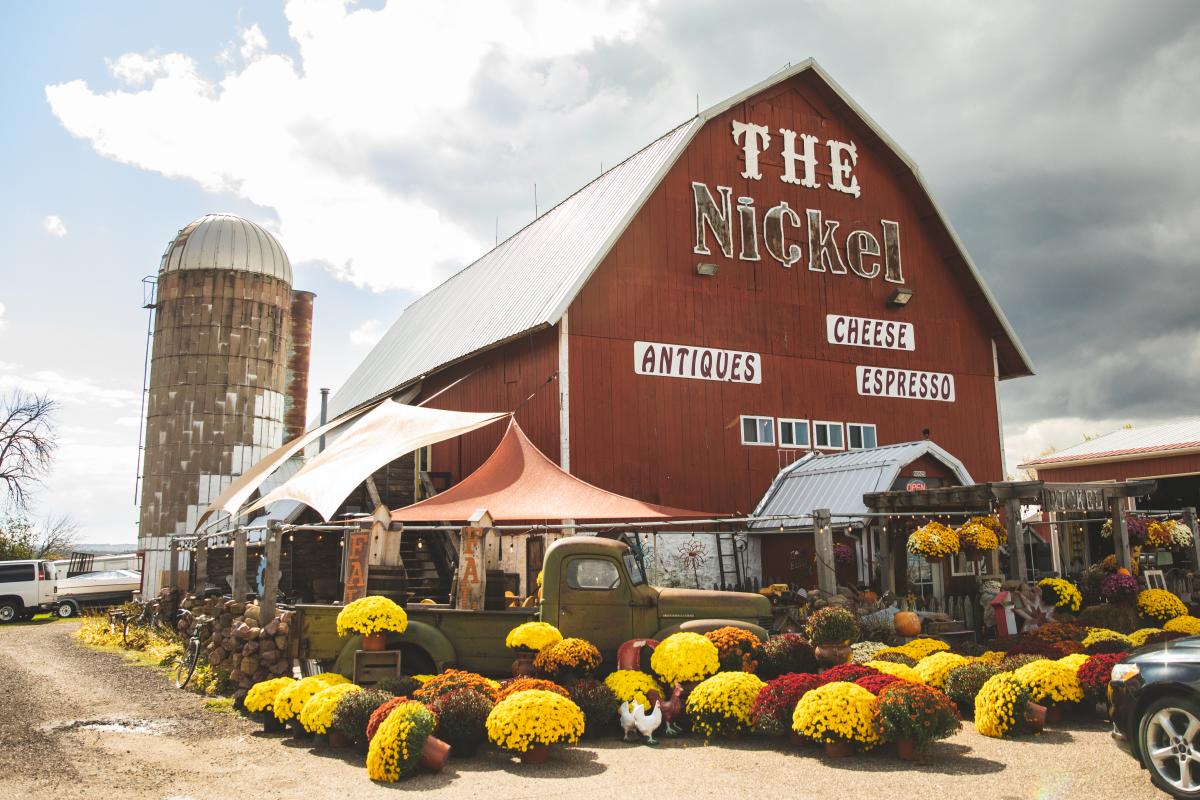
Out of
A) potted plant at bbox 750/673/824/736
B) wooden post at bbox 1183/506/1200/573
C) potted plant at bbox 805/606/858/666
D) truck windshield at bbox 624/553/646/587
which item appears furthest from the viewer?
wooden post at bbox 1183/506/1200/573

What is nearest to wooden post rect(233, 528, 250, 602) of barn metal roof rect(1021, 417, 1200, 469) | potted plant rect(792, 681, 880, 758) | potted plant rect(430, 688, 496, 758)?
potted plant rect(430, 688, 496, 758)

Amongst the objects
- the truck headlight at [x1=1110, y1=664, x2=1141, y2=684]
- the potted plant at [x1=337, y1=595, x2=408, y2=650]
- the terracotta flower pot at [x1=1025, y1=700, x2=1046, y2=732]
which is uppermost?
the potted plant at [x1=337, y1=595, x2=408, y2=650]

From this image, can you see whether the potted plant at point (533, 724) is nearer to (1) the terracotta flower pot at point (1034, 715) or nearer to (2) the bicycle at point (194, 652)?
(1) the terracotta flower pot at point (1034, 715)

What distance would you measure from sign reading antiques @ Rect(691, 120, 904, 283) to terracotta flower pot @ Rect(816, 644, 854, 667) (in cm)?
1193

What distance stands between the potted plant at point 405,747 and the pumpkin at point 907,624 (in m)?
8.08

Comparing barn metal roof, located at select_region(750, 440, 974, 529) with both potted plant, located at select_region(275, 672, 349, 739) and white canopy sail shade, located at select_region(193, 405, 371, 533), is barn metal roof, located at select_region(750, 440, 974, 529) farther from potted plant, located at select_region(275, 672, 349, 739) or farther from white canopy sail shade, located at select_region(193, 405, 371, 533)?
white canopy sail shade, located at select_region(193, 405, 371, 533)

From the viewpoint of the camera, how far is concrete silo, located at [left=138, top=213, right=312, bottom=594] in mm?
31094

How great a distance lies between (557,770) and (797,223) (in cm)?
1670

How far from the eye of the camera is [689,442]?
806 inches

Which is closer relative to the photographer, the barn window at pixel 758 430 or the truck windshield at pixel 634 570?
the truck windshield at pixel 634 570

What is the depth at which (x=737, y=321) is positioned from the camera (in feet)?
70.7

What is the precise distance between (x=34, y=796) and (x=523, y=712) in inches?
159

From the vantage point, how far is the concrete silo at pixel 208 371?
31.1 meters

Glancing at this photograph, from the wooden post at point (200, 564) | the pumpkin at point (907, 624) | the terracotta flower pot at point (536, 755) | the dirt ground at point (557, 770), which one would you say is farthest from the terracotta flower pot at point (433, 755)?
the wooden post at point (200, 564)
